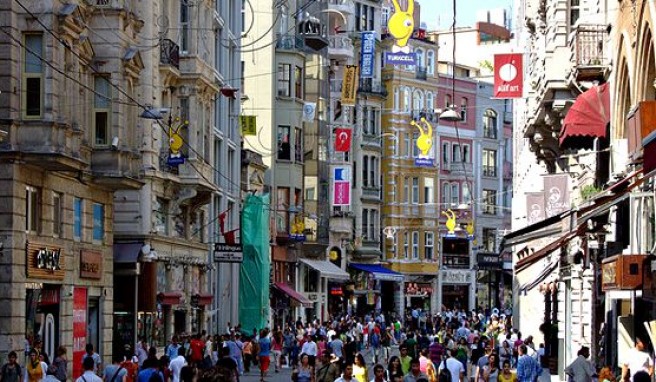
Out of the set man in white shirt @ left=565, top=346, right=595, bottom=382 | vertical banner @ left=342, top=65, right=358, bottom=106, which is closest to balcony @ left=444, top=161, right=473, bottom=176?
vertical banner @ left=342, top=65, right=358, bottom=106

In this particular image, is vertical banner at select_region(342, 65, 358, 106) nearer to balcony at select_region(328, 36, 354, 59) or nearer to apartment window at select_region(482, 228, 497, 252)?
balcony at select_region(328, 36, 354, 59)

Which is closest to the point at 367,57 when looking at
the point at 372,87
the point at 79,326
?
the point at 372,87

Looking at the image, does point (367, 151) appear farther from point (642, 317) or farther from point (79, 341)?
point (642, 317)

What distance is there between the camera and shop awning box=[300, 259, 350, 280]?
7919cm

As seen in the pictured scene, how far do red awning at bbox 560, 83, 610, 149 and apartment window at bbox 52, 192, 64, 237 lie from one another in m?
12.1

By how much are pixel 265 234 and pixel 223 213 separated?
6358mm

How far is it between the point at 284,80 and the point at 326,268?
11.1 m

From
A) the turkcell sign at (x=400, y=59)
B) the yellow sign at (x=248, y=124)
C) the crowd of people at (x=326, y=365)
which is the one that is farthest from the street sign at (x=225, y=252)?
the turkcell sign at (x=400, y=59)

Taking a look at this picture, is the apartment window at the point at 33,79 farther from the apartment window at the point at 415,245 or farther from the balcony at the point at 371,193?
the apartment window at the point at 415,245

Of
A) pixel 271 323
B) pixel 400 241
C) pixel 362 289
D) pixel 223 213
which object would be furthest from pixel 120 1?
pixel 400 241

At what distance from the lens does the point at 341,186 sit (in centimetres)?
8644

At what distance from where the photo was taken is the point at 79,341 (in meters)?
40.2

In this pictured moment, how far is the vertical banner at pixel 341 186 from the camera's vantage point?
86062 millimetres

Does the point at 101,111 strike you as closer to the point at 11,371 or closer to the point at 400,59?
A: the point at 11,371
